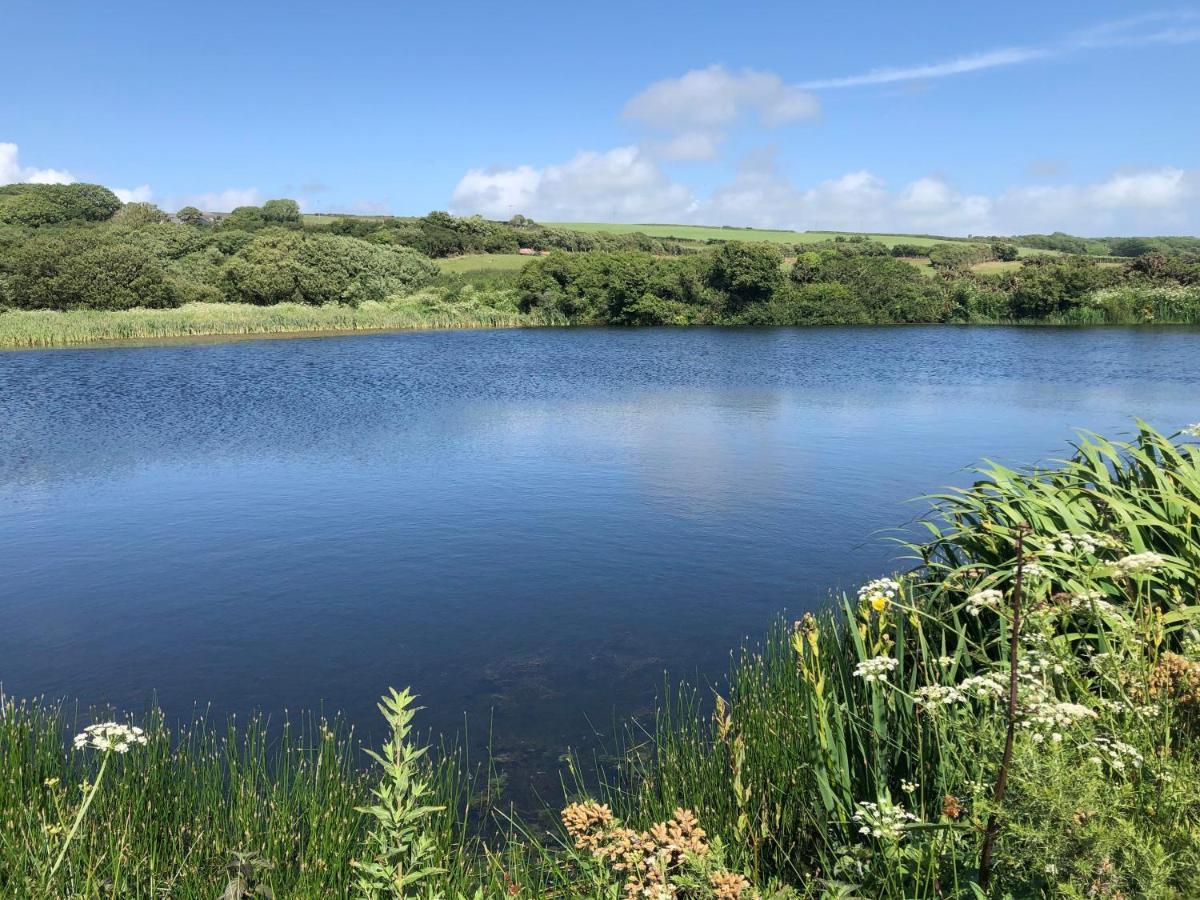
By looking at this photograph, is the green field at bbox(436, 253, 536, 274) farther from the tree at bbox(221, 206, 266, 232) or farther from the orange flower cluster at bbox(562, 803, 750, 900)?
the orange flower cluster at bbox(562, 803, 750, 900)

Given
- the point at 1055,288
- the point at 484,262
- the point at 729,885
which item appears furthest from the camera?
the point at 484,262

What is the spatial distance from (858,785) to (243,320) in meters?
51.0

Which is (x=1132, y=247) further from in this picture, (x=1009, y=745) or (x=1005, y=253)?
(x=1009, y=745)

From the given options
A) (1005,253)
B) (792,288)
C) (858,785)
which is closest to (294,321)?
(792,288)

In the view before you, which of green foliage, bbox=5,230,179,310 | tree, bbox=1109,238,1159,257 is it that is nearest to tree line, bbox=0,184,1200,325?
green foliage, bbox=5,230,179,310

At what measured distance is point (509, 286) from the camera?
6494 centimetres

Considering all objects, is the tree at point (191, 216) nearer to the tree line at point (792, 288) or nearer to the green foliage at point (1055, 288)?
the tree line at point (792, 288)

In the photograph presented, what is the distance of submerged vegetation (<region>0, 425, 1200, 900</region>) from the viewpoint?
9.12 feet

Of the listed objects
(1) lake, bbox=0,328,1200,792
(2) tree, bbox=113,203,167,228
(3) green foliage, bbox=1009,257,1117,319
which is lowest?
(1) lake, bbox=0,328,1200,792

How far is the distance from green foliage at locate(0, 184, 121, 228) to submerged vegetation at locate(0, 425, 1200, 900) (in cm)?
9591

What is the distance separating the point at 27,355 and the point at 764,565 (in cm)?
3762

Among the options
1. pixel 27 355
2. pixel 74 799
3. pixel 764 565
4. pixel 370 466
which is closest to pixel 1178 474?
pixel 764 565

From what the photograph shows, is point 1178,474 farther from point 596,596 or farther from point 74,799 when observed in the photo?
point 74,799

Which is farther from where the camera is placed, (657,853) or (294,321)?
(294,321)
